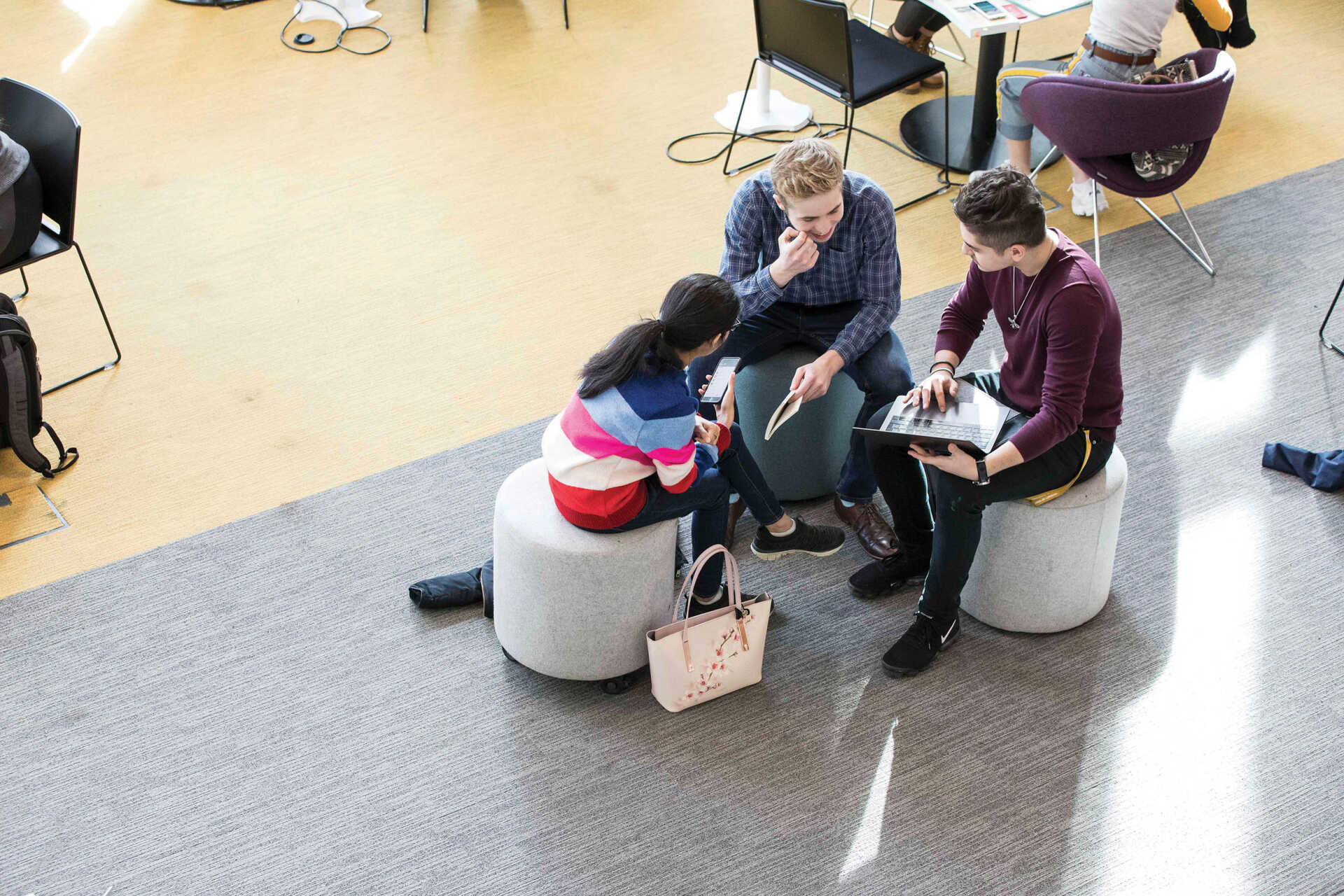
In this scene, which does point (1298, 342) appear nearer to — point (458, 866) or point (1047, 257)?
point (1047, 257)

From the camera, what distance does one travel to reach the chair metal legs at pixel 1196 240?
4.48 m

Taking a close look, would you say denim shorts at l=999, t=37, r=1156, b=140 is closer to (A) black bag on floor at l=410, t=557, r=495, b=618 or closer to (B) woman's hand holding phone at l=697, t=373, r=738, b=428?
(B) woman's hand holding phone at l=697, t=373, r=738, b=428

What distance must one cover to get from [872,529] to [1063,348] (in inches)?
34.8

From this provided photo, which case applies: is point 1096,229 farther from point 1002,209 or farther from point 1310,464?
point 1002,209

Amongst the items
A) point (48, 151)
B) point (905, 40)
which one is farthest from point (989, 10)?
point (48, 151)

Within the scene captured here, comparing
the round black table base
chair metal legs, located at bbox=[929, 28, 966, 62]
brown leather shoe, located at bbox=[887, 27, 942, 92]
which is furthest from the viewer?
chair metal legs, located at bbox=[929, 28, 966, 62]

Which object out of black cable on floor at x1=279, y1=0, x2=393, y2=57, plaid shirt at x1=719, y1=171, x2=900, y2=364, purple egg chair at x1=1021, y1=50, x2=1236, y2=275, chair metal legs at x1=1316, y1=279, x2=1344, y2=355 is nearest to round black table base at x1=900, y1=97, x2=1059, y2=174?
purple egg chair at x1=1021, y1=50, x2=1236, y2=275

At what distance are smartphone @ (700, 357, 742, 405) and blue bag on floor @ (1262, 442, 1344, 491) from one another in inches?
67.8

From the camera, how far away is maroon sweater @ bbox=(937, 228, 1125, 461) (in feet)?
8.68

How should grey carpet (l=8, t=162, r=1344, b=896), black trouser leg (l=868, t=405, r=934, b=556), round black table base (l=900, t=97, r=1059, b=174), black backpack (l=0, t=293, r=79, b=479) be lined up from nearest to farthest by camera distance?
grey carpet (l=8, t=162, r=1344, b=896), black trouser leg (l=868, t=405, r=934, b=556), black backpack (l=0, t=293, r=79, b=479), round black table base (l=900, t=97, r=1059, b=174)

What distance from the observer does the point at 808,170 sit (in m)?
2.97

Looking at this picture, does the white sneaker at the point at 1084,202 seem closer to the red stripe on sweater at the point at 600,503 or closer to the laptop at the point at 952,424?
the laptop at the point at 952,424

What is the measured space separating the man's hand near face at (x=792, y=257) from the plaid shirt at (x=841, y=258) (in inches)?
1.4

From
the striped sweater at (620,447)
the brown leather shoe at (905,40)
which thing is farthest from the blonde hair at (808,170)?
the brown leather shoe at (905,40)
